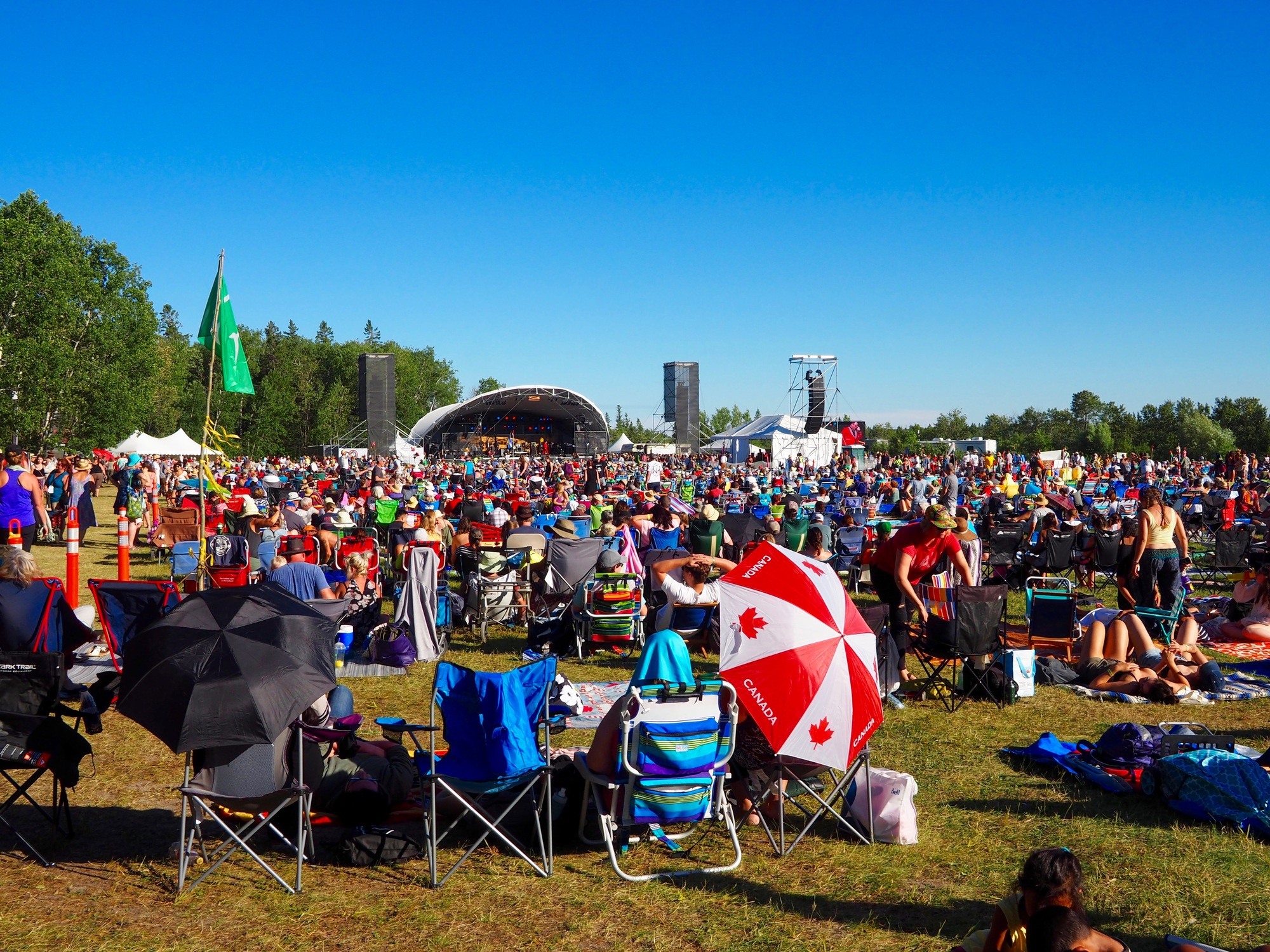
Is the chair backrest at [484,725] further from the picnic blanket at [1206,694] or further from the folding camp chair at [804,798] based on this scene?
the picnic blanket at [1206,694]

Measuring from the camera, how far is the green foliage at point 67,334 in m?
31.1

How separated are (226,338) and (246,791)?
23.2 feet

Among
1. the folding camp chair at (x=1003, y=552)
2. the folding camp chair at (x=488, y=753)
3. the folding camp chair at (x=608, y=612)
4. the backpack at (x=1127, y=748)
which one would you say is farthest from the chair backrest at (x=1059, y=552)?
the folding camp chair at (x=488, y=753)

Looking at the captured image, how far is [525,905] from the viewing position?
381 centimetres

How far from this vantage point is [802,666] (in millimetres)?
4016

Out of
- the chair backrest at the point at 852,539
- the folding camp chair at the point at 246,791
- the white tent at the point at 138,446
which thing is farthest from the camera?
the white tent at the point at 138,446

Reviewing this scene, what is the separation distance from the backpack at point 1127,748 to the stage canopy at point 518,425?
5131cm

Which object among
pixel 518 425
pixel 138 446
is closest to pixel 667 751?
pixel 138 446

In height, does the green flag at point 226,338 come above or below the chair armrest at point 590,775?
above

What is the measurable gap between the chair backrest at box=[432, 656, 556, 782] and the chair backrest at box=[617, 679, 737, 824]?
1.50 ft

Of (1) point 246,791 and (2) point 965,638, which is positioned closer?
(1) point 246,791

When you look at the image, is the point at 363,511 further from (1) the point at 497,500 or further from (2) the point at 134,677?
(2) the point at 134,677

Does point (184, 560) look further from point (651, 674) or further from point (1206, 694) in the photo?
point (1206, 694)

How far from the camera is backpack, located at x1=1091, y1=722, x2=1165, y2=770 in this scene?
17.1 feet
